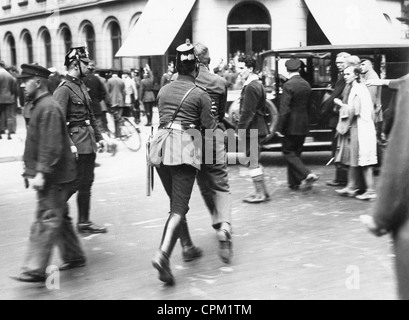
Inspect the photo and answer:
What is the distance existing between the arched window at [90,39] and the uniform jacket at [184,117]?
26.5 metres

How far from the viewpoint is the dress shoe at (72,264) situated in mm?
5551

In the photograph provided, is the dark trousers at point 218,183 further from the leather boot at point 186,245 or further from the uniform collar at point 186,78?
the uniform collar at point 186,78

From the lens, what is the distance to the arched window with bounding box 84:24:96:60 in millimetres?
31062

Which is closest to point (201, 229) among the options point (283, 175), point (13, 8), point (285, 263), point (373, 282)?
point (285, 263)

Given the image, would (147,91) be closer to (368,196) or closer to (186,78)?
(368,196)

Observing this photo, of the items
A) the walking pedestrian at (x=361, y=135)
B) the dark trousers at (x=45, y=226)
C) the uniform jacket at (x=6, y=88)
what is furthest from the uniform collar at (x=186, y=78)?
the uniform jacket at (x=6, y=88)

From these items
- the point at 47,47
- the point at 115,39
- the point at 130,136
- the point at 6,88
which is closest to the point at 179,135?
the point at 130,136

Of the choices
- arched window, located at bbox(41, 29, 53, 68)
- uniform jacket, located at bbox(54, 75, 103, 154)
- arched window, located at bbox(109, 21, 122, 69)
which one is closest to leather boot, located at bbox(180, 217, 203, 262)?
uniform jacket, located at bbox(54, 75, 103, 154)

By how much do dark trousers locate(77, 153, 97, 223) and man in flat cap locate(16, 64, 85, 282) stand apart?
1.19 m

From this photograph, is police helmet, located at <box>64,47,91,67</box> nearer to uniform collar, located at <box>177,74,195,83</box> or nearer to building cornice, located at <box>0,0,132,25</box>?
uniform collar, located at <box>177,74,195,83</box>

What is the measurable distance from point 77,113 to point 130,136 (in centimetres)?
776

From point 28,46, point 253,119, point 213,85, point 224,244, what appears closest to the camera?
point 224,244

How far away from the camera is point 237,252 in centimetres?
602

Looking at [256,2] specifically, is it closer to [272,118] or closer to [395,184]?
[272,118]
